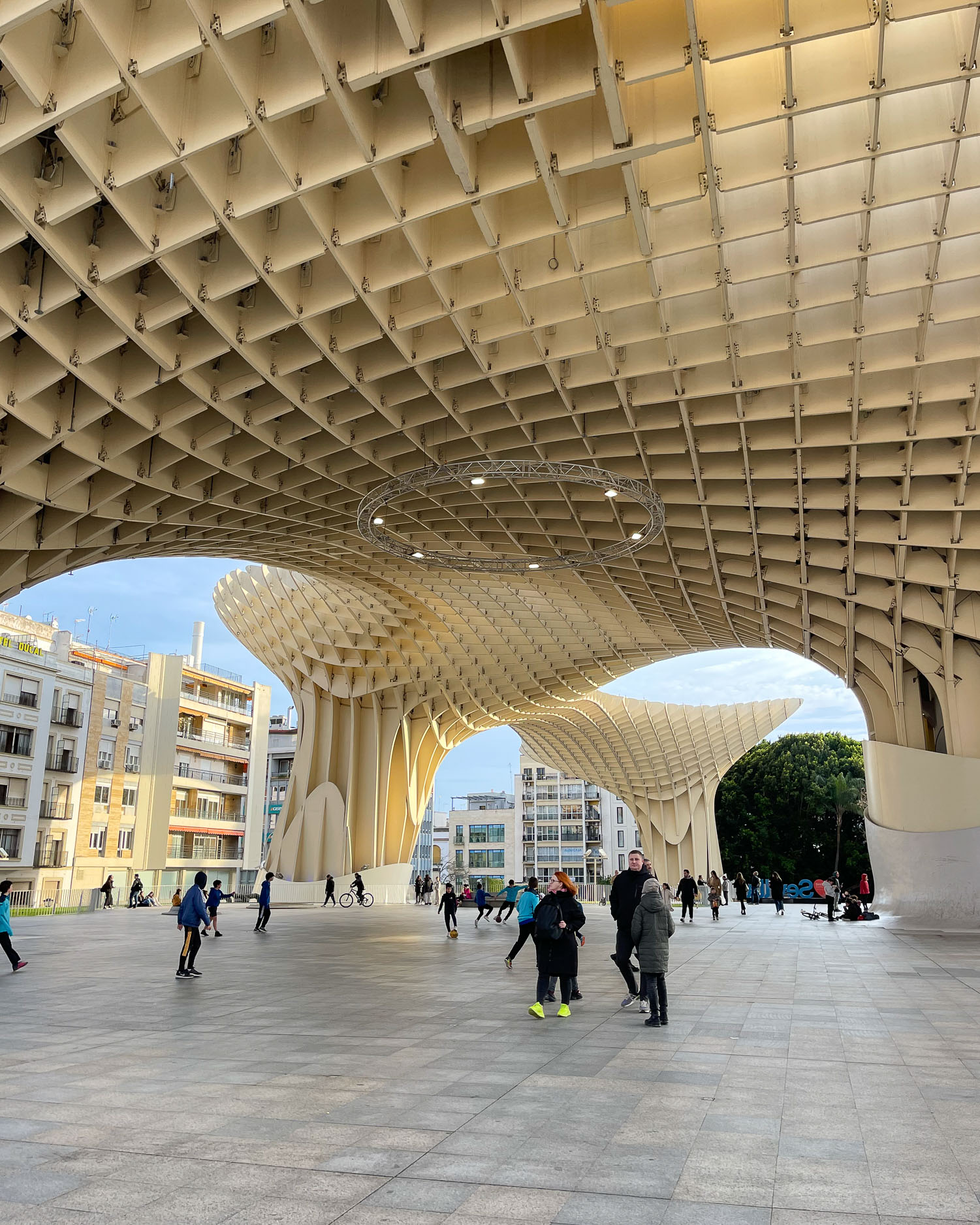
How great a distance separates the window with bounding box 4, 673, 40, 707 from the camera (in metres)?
50.2

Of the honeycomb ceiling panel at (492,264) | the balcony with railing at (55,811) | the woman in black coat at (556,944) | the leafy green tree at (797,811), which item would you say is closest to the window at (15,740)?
the balcony with railing at (55,811)

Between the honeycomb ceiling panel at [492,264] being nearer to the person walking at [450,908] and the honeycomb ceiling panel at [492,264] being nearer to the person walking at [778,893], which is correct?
the person walking at [450,908]

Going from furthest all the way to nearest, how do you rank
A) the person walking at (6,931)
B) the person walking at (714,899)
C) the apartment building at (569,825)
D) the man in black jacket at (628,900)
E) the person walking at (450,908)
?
the apartment building at (569,825) < the person walking at (714,899) < the person walking at (450,908) < the person walking at (6,931) < the man in black jacket at (628,900)

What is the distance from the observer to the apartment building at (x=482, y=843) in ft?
481

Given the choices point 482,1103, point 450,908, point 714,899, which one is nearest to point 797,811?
point 714,899

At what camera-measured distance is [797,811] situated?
8294 centimetres

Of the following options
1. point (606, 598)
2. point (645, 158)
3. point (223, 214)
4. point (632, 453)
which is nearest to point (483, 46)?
point (645, 158)

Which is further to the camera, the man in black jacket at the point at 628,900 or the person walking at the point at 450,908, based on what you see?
the person walking at the point at 450,908

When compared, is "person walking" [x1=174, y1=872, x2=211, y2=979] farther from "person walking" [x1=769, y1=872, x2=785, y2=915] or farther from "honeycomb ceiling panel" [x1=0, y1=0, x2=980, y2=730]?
"person walking" [x1=769, y1=872, x2=785, y2=915]

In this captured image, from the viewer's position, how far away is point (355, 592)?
43094 mm

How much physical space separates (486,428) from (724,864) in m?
71.0

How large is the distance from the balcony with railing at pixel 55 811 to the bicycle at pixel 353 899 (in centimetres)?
1774

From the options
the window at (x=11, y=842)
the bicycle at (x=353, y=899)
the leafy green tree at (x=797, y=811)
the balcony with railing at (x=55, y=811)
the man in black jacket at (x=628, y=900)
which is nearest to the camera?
the man in black jacket at (x=628, y=900)

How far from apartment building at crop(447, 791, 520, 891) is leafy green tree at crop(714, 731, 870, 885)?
63.8 metres
